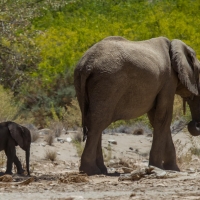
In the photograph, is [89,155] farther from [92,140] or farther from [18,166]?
[18,166]

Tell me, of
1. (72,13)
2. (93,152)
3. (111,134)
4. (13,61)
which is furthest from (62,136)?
(72,13)

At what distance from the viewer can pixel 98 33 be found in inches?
1471

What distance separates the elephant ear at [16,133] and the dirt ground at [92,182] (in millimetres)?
735

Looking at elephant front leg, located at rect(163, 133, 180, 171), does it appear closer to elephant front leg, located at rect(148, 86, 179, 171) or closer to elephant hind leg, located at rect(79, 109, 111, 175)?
elephant front leg, located at rect(148, 86, 179, 171)

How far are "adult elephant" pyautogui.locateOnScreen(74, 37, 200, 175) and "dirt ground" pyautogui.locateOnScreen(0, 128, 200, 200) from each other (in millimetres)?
804

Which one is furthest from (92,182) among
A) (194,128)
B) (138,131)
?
(138,131)

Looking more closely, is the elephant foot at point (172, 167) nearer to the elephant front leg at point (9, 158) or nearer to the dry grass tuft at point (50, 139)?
the elephant front leg at point (9, 158)

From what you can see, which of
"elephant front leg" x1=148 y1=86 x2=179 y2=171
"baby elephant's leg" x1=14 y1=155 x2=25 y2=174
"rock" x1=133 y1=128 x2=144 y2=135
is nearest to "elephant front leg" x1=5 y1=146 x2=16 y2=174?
"baby elephant's leg" x1=14 y1=155 x2=25 y2=174

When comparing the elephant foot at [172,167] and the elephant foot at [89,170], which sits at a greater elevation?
the elephant foot at [89,170]

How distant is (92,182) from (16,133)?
111 inches

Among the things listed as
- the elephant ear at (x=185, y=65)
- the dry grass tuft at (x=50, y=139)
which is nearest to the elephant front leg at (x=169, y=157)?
the elephant ear at (x=185, y=65)

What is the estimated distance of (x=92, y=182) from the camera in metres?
12.0

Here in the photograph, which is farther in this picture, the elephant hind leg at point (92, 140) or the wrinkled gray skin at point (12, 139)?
the wrinkled gray skin at point (12, 139)

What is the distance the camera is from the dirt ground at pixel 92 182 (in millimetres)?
9688
